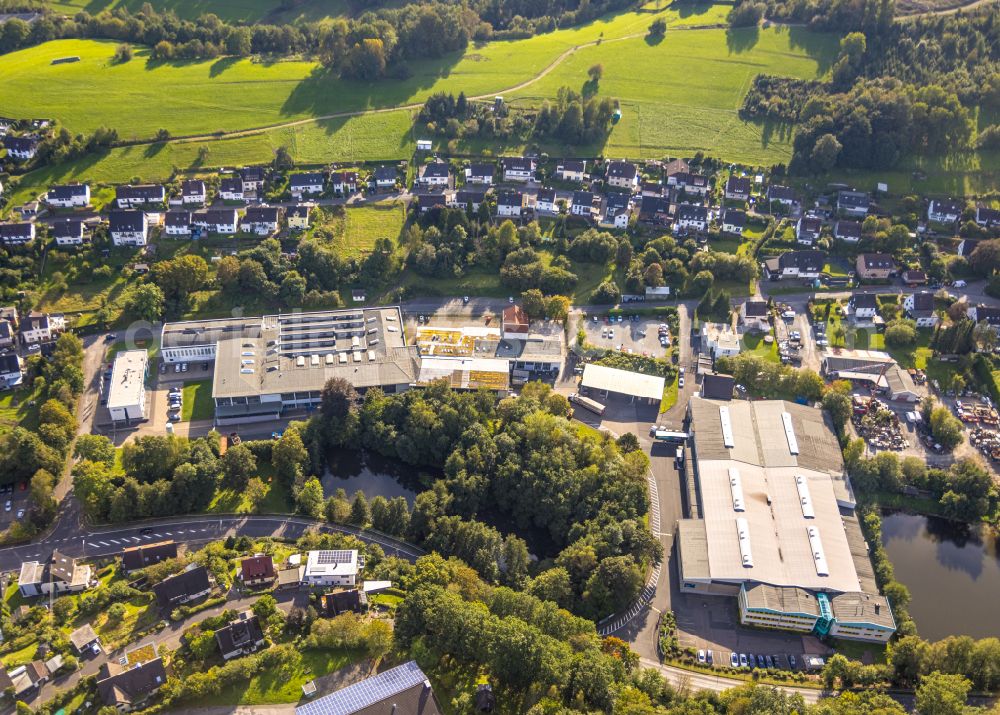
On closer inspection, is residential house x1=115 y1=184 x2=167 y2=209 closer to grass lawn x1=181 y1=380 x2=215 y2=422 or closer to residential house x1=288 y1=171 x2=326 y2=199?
residential house x1=288 y1=171 x2=326 y2=199

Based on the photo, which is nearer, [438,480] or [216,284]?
[438,480]

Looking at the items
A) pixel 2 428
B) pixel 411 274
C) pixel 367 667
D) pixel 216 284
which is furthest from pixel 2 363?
pixel 367 667

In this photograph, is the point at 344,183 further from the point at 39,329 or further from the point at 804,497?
the point at 804,497

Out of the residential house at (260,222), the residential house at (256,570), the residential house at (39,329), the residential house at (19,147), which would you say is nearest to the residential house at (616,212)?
the residential house at (260,222)

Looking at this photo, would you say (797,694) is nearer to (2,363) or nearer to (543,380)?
(543,380)

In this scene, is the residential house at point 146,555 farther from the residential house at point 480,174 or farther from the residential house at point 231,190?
the residential house at point 480,174

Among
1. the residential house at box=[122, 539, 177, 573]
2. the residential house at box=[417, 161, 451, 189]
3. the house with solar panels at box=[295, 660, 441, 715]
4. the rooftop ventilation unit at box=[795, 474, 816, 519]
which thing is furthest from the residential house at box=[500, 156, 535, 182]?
the house with solar panels at box=[295, 660, 441, 715]
